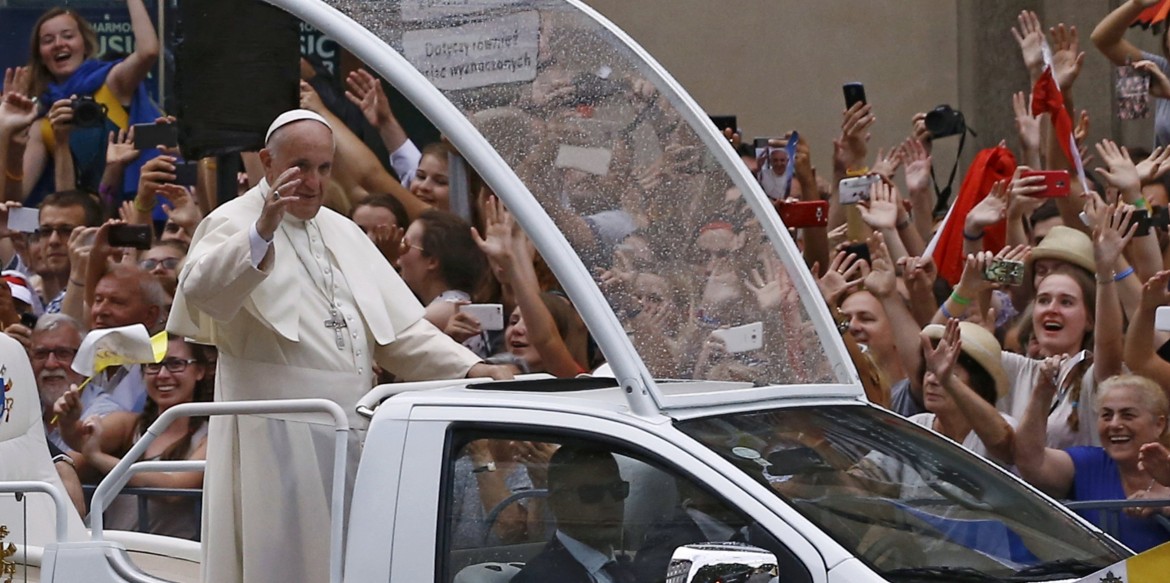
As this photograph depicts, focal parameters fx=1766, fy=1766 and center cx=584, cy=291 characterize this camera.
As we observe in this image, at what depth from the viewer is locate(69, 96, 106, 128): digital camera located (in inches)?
356

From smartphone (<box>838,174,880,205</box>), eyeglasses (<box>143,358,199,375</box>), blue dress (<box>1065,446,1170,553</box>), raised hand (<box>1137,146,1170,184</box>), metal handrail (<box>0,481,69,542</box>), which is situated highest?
raised hand (<box>1137,146,1170,184</box>)

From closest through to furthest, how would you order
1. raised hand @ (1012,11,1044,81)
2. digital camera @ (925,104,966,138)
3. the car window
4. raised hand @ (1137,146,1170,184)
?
1. the car window
2. raised hand @ (1137,146,1170,184)
3. raised hand @ (1012,11,1044,81)
4. digital camera @ (925,104,966,138)

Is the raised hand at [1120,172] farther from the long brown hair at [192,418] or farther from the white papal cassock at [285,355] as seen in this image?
the long brown hair at [192,418]

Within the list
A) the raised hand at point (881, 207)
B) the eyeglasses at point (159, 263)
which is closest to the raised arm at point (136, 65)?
the eyeglasses at point (159, 263)

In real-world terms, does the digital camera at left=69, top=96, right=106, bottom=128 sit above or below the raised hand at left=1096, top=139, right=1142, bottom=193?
above

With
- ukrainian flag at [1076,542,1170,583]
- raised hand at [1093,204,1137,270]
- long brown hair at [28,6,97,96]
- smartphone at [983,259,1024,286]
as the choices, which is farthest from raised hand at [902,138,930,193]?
ukrainian flag at [1076,542,1170,583]

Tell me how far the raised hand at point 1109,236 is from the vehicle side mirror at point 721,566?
3531 mm

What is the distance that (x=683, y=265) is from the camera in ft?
13.9

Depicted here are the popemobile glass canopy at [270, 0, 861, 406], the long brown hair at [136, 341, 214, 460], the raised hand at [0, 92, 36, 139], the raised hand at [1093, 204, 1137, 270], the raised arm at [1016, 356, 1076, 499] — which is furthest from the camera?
the raised hand at [0, 92, 36, 139]

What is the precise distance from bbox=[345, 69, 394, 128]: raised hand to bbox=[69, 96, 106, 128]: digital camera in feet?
4.45

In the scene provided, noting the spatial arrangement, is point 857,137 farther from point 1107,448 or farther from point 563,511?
point 563,511

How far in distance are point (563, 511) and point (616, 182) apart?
897 mm

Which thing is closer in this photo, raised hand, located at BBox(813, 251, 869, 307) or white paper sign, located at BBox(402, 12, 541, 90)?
white paper sign, located at BBox(402, 12, 541, 90)

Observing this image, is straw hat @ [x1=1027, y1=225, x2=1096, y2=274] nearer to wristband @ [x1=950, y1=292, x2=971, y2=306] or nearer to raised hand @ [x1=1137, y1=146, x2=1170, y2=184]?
wristband @ [x1=950, y1=292, x2=971, y2=306]
